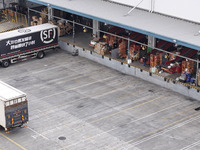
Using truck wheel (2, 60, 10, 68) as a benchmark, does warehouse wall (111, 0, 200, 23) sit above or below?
above

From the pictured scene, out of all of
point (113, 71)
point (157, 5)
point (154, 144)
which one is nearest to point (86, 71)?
point (113, 71)

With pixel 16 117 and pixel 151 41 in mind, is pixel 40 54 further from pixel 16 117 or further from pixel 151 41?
pixel 16 117

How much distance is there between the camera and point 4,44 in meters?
46.0

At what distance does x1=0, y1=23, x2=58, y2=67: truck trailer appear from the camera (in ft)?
152

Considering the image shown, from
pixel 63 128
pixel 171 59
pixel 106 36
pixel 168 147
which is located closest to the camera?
pixel 168 147

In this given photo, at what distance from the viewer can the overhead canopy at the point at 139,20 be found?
132 feet

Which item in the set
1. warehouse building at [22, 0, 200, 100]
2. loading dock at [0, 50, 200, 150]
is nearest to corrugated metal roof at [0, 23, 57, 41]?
loading dock at [0, 50, 200, 150]

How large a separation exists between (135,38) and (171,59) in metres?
7.45

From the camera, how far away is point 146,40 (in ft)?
167

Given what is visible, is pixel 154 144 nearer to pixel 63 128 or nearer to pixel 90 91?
pixel 63 128

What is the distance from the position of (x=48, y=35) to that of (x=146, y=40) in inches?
400

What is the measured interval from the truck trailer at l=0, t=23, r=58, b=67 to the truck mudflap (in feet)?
44.7

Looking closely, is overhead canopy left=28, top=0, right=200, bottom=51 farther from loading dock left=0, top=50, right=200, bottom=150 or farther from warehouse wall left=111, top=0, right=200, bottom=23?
loading dock left=0, top=50, right=200, bottom=150

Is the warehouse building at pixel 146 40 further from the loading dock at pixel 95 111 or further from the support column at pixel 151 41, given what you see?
the loading dock at pixel 95 111
